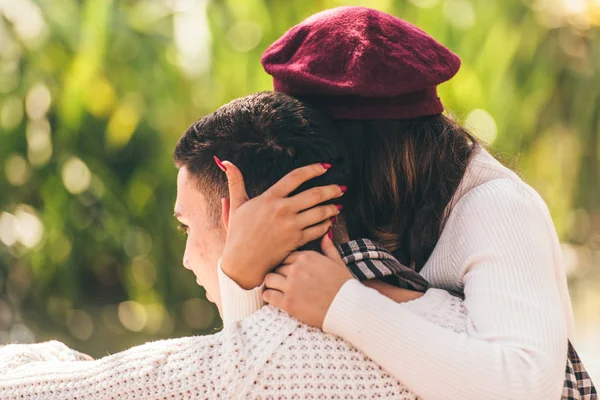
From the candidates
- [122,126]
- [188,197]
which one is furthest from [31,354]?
[122,126]

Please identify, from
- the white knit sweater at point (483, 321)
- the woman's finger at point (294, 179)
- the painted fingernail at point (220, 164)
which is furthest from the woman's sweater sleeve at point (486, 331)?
the painted fingernail at point (220, 164)

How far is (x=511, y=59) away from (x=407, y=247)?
2.75m

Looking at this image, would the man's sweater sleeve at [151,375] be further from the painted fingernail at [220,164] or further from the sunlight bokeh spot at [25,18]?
the sunlight bokeh spot at [25,18]

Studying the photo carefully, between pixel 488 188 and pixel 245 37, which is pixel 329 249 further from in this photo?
pixel 245 37

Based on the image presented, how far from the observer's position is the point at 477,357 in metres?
1.41

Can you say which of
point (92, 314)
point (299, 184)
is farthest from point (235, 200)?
point (92, 314)

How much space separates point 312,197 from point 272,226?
93 millimetres

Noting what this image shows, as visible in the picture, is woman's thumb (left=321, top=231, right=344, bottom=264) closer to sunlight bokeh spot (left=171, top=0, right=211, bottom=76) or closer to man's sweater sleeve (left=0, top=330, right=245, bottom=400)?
man's sweater sleeve (left=0, top=330, right=245, bottom=400)

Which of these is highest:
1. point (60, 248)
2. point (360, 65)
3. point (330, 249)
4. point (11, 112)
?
point (360, 65)

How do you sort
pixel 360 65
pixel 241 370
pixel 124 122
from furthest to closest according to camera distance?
pixel 124 122 → pixel 360 65 → pixel 241 370

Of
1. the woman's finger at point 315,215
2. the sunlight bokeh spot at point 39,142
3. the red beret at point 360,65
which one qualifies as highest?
the red beret at point 360,65

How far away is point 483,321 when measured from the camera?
4.81ft

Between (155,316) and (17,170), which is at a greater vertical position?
(17,170)

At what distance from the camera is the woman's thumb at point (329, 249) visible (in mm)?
1574
